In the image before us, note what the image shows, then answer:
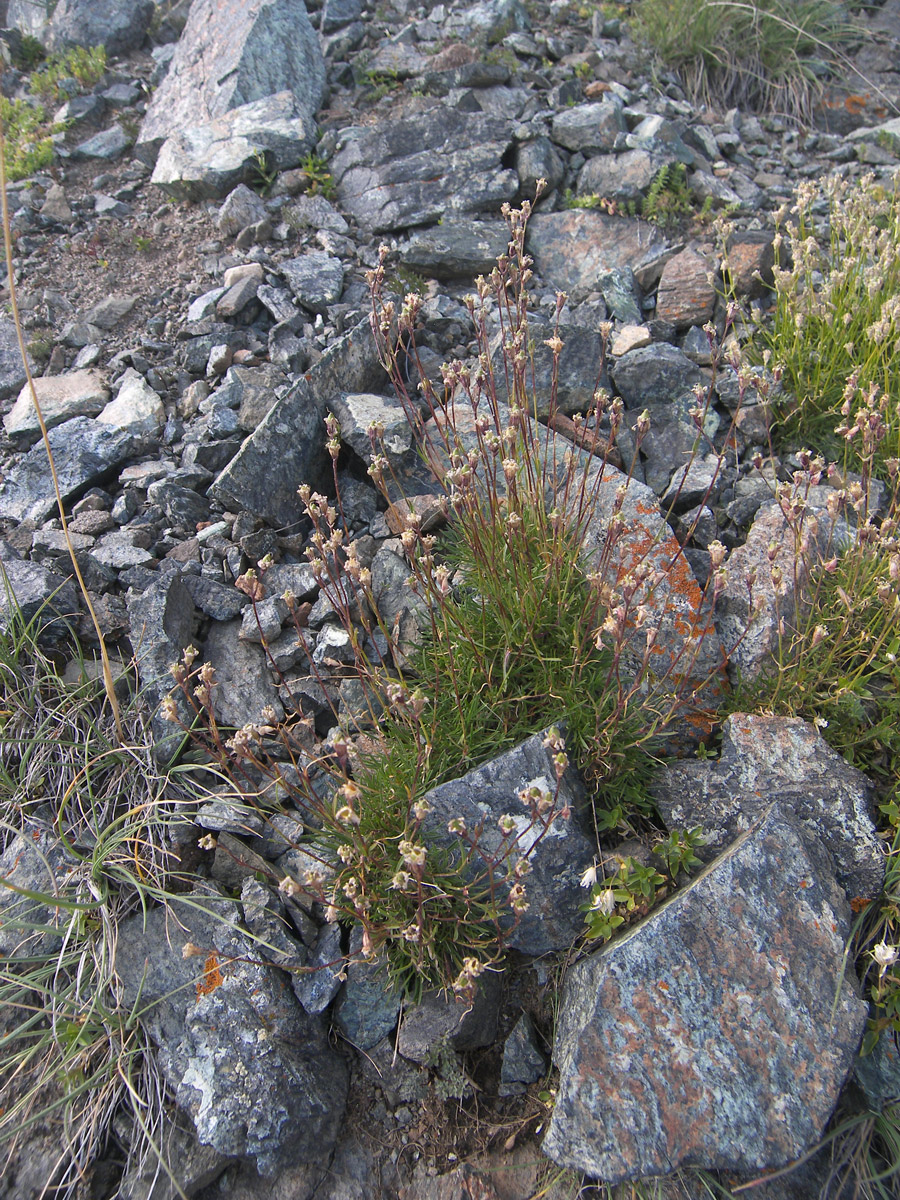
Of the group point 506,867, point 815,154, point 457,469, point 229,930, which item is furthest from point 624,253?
point 229,930

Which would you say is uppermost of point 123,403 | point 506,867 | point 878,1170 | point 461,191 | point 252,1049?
point 461,191

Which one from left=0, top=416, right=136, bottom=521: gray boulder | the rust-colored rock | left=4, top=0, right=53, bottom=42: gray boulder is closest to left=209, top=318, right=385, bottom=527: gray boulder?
left=0, top=416, right=136, bottom=521: gray boulder

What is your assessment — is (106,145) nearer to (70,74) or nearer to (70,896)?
(70,74)

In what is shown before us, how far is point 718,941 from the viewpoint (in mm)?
2592

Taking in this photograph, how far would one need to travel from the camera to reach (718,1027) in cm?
247

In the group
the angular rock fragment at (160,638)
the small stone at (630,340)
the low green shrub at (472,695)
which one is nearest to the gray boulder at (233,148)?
the small stone at (630,340)

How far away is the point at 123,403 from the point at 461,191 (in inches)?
118

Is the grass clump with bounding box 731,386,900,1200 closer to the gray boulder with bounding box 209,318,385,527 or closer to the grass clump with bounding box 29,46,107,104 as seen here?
the gray boulder with bounding box 209,318,385,527

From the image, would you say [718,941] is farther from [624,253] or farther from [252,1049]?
[624,253]

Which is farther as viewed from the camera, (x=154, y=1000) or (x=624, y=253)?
(x=624, y=253)

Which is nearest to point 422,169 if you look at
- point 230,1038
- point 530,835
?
point 530,835

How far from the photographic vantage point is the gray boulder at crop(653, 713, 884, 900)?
2859 mm

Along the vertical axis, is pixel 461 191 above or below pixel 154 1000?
above

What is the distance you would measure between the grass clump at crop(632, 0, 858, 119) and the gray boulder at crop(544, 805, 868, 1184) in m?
7.34
